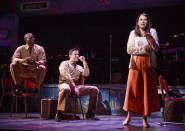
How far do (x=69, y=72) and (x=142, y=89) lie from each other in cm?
195

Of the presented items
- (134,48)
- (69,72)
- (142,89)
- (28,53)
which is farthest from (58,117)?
(134,48)

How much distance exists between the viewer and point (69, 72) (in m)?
7.07

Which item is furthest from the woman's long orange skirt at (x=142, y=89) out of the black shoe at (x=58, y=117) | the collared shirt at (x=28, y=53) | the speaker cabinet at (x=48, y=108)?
the collared shirt at (x=28, y=53)

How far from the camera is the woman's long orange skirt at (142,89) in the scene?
17.9 ft

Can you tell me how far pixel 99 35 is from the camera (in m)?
10.8

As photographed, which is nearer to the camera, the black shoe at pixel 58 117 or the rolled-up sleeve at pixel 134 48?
the rolled-up sleeve at pixel 134 48

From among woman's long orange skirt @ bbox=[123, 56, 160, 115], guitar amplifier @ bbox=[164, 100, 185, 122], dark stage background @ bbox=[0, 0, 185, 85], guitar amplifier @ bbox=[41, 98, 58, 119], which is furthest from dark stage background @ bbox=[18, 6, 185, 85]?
woman's long orange skirt @ bbox=[123, 56, 160, 115]

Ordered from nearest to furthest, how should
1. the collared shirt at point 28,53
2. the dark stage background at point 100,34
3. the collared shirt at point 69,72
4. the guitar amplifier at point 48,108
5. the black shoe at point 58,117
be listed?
the black shoe at point 58,117 → the collared shirt at point 69,72 → the guitar amplifier at point 48,108 → the collared shirt at point 28,53 → the dark stage background at point 100,34

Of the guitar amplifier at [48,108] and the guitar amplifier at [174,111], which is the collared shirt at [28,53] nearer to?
the guitar amplifier at [48,108]

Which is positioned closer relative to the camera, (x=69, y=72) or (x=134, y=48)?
(x=134, y=48)

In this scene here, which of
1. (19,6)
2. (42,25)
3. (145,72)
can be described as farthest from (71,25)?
(145,72)

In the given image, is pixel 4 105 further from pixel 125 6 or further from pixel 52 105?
pixel 125 6

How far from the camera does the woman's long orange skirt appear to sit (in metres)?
5.45

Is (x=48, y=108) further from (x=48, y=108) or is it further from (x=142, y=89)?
(x=142, y=89)
